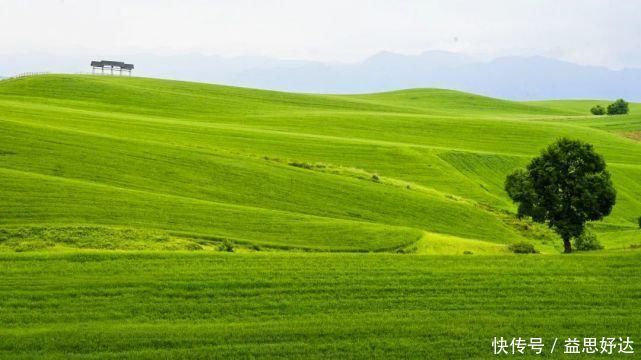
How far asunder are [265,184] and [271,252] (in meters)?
16.1

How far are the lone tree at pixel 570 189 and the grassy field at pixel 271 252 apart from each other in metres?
2.70

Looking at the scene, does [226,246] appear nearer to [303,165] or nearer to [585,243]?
[303,165]

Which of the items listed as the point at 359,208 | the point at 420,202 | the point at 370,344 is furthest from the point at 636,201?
the point at 370,344

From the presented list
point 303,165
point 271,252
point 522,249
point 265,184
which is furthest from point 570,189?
point 303,165

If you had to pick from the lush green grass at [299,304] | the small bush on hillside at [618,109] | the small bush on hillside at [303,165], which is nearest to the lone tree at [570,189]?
the lush green grass at [299,304]

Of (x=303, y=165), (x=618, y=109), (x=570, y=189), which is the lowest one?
(x=303, y=165)

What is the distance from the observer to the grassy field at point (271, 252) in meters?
22.1

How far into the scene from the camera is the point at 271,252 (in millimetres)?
31484

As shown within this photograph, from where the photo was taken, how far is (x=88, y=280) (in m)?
25.6

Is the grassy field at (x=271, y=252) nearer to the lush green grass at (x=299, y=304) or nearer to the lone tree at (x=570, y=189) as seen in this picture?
the lush green grass at (x=299, y=304)

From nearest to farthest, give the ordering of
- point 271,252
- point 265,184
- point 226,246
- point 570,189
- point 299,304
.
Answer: point 299,304, point 271,252, point 226,246, point 570,189, point 265,184

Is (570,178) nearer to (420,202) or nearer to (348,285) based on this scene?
(420,202)

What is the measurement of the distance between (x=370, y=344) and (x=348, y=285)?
5.06 metres

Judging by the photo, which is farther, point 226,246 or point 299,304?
point 226,246
